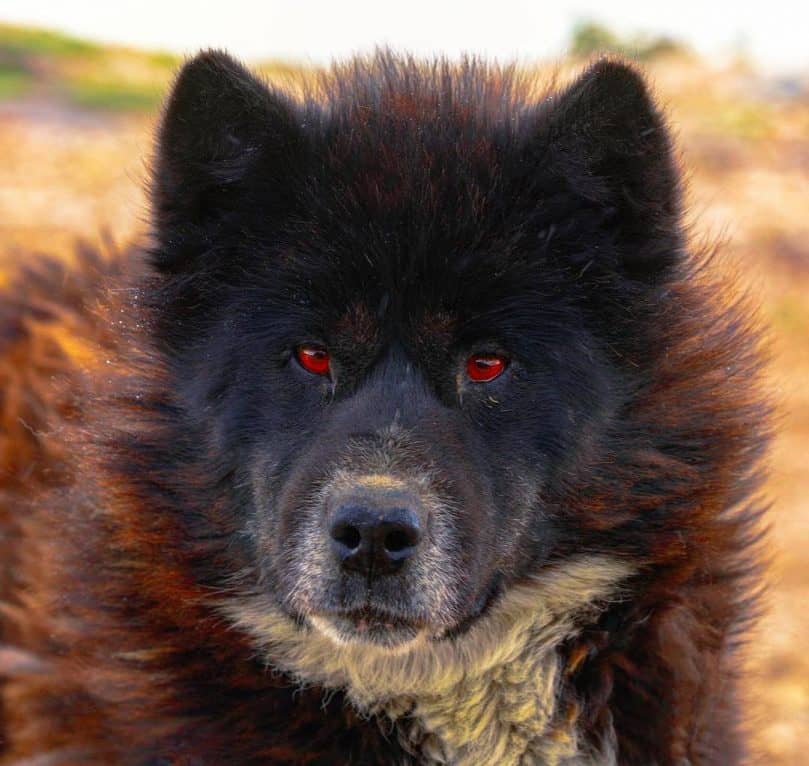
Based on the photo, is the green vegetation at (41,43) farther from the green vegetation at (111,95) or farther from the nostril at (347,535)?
the nostril at (347,535)

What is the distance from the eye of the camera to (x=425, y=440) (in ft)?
11.2

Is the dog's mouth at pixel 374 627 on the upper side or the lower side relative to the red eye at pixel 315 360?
lower

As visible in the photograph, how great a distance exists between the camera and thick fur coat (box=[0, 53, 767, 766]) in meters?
3.55

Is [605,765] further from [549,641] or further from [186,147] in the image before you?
[186,147]

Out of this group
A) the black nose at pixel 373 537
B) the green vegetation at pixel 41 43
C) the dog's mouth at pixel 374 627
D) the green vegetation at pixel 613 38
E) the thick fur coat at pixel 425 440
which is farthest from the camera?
the green vegetation at pixel 41 43

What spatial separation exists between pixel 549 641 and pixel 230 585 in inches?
39.3

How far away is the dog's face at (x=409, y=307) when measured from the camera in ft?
11.3

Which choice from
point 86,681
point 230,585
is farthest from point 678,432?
point 86,681

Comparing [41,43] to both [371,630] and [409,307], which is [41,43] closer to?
[409,307]

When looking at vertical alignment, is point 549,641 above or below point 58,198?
above

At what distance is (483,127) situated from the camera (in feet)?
12.3

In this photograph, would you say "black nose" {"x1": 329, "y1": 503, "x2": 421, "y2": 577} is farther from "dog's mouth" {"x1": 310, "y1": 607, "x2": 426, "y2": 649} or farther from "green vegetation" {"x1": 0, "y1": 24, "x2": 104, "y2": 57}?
"green vegetation" {"x1": 0, "y1": 24, "x2": 104, "y2": 57}

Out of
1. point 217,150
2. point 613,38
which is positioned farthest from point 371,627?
point 613,38

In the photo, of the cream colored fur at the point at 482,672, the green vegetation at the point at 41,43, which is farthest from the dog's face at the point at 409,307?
the green vegetation at the point at 41,43
